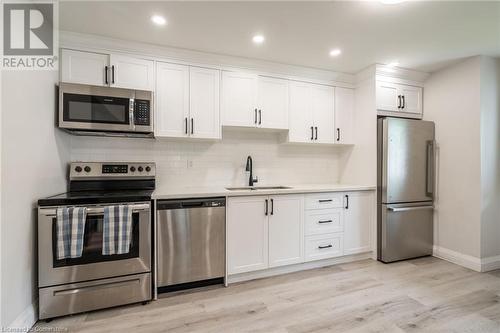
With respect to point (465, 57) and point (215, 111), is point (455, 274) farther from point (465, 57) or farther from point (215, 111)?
point (215, 111)

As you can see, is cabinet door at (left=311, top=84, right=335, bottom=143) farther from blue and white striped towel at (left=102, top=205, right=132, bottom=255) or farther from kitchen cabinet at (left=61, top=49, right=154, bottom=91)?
blue and white striped towel at (left=102, top=205, right=132, bottom=255)

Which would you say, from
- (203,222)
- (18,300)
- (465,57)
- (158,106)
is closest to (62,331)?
(18,300)

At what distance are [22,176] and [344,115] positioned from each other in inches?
140

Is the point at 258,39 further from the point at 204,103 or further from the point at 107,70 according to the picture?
the point at 107,70

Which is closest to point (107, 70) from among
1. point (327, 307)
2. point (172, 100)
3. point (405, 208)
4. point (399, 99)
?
point (172, 100)

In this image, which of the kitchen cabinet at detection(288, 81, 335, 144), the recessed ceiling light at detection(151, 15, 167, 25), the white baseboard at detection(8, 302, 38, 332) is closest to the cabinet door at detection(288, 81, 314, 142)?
the kitchen cabinet at detection(288, 81, 335, 144)

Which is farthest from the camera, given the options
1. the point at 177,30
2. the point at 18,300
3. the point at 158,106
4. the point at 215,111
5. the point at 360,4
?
the point at 215,111

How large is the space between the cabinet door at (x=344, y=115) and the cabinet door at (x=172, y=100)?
2087mm

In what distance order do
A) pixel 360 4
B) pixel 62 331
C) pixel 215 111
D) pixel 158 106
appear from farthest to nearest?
pixel 215 111
pixel 158 106
pixel 360 4
pixel 62 331

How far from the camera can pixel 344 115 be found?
3.38m

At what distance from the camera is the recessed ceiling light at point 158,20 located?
6.70ft

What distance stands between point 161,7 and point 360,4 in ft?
5.30

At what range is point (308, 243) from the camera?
9.02 feet

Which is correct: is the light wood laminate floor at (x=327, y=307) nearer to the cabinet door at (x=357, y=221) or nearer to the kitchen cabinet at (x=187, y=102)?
the cabinet door at (x=357, y=221)
